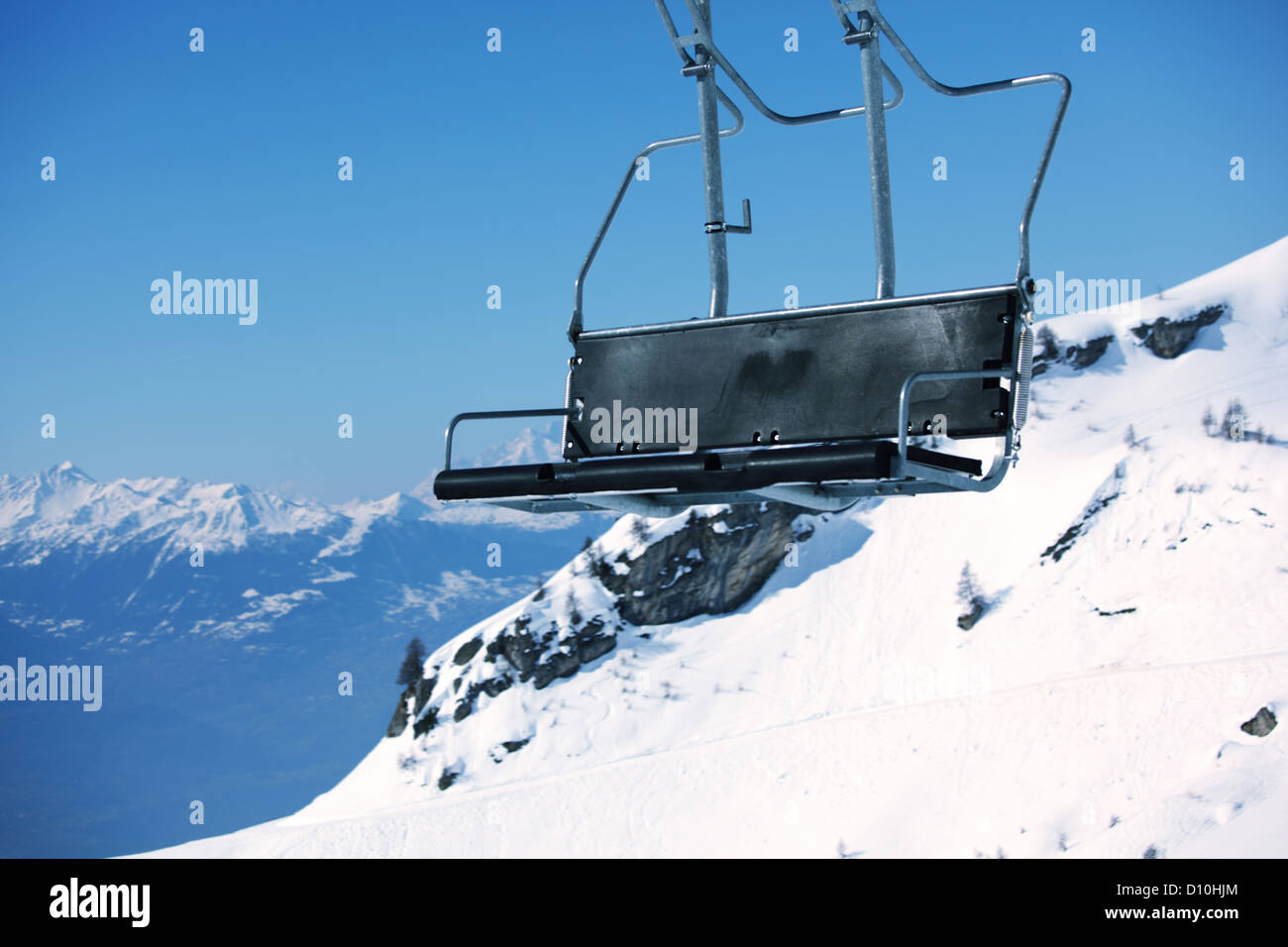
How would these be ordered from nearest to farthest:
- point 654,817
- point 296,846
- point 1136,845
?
1. point 1136,845
2. point 654,817
3. point 296,846

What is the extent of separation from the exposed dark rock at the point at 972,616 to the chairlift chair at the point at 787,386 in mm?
45806

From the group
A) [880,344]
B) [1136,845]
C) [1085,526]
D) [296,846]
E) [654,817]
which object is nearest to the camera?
[880,344]

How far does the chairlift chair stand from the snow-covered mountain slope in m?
20.4

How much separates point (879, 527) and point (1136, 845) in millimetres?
32699

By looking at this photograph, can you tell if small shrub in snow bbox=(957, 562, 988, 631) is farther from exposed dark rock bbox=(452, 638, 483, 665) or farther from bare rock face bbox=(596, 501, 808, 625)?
exposed dark rock bbox=(452, 638, 483, 665)

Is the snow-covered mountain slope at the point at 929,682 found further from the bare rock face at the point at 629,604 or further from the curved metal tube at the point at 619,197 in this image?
the curved metal tube at the point at 619,197

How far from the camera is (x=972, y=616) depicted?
5112cm

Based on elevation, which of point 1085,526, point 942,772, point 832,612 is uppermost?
point 1085,526

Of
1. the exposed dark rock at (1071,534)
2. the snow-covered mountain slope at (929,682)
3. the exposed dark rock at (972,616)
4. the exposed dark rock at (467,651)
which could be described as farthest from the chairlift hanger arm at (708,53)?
the exposed dark rock at (467,651)

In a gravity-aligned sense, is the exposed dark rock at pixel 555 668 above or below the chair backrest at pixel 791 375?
below

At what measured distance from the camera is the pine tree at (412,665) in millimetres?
60844
